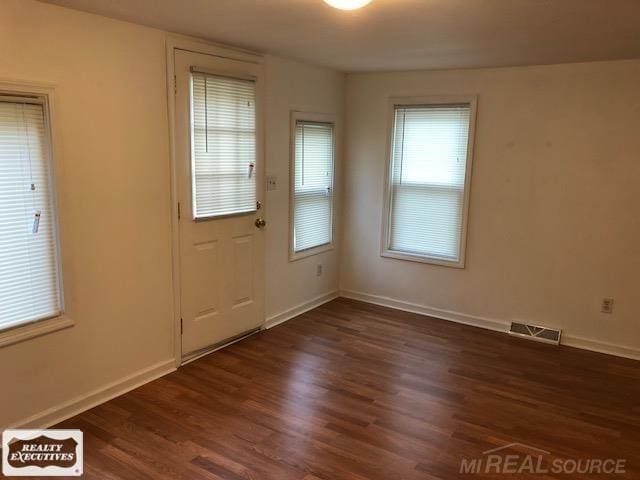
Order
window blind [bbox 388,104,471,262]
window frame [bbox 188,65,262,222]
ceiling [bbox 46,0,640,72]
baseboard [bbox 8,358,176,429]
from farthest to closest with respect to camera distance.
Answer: window blind [bbox 388,104,471,262], window frame [bbox 188,65,262,222], baseboard [bbox 8,358,176,429], ceiling [bbox 46,0,640,72]

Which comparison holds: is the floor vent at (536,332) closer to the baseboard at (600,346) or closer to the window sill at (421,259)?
the baseboard at (600,346)

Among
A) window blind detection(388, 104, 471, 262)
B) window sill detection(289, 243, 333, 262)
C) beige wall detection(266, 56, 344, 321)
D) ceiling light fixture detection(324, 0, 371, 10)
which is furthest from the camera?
window sill detection(289, 243, 333, 262)

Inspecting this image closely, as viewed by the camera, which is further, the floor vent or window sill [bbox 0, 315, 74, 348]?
the floor vent

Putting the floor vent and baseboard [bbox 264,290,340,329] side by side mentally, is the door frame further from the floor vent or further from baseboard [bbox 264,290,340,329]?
the floor vent

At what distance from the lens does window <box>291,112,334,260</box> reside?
14.4 ft

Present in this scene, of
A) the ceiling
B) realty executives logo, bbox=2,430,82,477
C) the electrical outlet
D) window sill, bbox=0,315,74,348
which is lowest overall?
realty executives logo, bbox=2,430,82,477

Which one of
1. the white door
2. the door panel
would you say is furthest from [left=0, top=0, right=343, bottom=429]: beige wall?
the door panel

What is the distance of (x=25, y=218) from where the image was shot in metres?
2.53

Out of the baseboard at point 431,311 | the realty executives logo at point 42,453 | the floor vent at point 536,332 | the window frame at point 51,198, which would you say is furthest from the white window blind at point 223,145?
the floor vent at point 536,332

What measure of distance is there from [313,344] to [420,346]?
0.88 m

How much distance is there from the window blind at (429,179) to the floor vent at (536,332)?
794 millimetres

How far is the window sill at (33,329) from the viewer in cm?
251

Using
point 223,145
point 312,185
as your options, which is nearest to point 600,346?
point 312,185

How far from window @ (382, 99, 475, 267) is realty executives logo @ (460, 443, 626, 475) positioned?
6.89 ft
